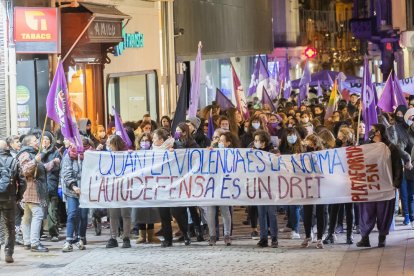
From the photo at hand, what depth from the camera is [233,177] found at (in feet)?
54.4

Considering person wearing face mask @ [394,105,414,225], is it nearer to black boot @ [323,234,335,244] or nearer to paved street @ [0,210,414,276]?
paved street @ [0,210,414,276]

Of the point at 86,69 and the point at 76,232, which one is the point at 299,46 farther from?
the point at 76,232

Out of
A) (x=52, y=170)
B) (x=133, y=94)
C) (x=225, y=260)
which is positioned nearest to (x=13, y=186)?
(x=52, y=170)

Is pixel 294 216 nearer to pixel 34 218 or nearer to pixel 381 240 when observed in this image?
pixel 381 240

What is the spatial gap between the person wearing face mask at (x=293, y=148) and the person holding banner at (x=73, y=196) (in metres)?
3.03

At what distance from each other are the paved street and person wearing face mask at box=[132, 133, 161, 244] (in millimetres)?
363

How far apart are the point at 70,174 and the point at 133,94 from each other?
431 inches

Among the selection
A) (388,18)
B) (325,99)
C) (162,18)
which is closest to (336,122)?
(162,18)

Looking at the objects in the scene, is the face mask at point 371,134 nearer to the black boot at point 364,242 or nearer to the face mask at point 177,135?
the black boot at point 364,242

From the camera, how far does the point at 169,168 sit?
16.7 m

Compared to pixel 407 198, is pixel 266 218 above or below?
below

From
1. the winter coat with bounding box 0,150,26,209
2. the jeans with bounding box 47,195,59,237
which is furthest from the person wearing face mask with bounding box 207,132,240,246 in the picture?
the winter coat with bounding box 0,150,26,209

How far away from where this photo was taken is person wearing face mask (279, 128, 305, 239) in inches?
666

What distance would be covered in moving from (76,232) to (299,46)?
52930 millimetres
